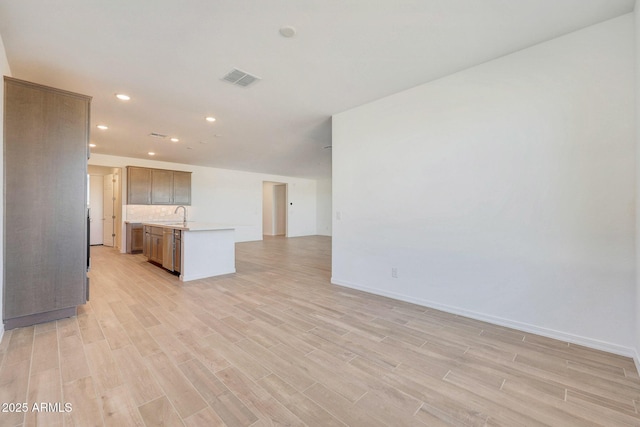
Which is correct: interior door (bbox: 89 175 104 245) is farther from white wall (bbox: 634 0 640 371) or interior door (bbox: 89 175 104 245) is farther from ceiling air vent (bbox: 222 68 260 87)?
white wall (bbox: 634 0 640 371)

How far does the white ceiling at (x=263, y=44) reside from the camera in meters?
2.02

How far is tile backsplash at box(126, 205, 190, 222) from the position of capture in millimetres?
7262

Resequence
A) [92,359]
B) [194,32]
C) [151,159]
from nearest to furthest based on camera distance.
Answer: [92,359] → [194,32] → [151,159]

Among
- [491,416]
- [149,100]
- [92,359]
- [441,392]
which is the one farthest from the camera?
[149,100]

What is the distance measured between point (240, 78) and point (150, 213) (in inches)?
246

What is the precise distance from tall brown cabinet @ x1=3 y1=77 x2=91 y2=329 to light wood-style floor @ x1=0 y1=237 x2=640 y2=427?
276 mm

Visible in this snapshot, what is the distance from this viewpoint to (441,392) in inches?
67.5

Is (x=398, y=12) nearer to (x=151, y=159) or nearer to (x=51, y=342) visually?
(x=51, y=342)

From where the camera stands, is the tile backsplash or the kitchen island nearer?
the kitchen island

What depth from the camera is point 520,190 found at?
258cm

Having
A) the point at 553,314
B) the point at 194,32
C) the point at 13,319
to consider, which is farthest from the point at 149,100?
the point at 553,314

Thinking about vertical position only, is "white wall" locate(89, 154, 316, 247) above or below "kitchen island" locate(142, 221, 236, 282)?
above

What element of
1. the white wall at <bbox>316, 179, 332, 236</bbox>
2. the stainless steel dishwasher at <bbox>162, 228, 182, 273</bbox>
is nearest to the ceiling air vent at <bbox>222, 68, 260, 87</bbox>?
the stainless steel dishwasher at <bbox>162, 228, 182, 273</bbox>

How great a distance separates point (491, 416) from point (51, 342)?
3.42 metres
